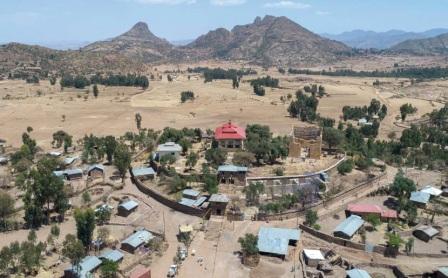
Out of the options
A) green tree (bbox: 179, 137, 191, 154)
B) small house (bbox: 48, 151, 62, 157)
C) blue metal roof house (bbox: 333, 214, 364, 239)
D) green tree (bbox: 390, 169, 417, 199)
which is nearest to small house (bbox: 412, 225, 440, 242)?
blue metal roof house (bbox: 333, 214, 364, 239)

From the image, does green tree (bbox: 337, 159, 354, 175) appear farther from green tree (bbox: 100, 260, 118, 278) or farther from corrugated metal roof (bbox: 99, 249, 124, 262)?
green tree (bbox: 100, 260, 118, 278)

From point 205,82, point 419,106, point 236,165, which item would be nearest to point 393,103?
point 419,106

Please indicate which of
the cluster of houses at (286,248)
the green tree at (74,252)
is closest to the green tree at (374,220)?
the cluster of houses at (286,248)

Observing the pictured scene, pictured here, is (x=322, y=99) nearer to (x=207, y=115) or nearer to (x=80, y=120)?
(x=207, y=115)

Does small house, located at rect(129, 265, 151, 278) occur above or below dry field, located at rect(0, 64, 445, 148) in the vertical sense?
below

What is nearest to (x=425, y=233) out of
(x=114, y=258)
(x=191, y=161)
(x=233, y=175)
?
(x=233, y=175)

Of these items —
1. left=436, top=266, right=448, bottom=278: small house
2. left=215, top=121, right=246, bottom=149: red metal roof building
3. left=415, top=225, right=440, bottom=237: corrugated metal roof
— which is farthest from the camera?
left=215, top=121, right=246, bottom=149: red metal roof building
